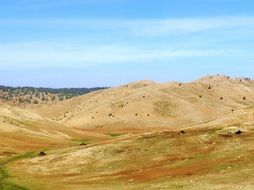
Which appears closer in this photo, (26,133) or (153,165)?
(153,165)

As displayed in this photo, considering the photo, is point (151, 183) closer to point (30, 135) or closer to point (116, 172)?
point (116, 172)

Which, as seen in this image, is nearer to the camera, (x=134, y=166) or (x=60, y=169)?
(x=134, y=166)

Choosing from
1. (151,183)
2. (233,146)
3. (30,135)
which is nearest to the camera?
(151,183)

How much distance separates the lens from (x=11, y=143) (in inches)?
5271

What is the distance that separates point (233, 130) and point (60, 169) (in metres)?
30.1

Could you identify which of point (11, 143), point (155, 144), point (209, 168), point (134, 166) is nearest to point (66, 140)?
point (11, 143)

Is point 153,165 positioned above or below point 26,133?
below

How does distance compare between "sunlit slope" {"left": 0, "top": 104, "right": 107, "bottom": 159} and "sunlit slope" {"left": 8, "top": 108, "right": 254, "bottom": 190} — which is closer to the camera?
"sunlit slope" {"left": 8, "top": 108, "right": 254, "bottom": 190}

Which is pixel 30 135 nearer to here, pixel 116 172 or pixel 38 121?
pixel 38 121

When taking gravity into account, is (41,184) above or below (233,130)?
below

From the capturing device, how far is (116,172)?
78.7 metres

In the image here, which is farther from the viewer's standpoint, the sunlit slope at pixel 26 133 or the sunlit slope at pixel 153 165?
the sunlit slope at pixel 26 133

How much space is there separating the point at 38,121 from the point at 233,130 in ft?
340

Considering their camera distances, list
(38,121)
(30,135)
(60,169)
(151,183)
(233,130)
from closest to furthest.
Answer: (151,183), (60,169), (233,130), (30,135), (38,121)
